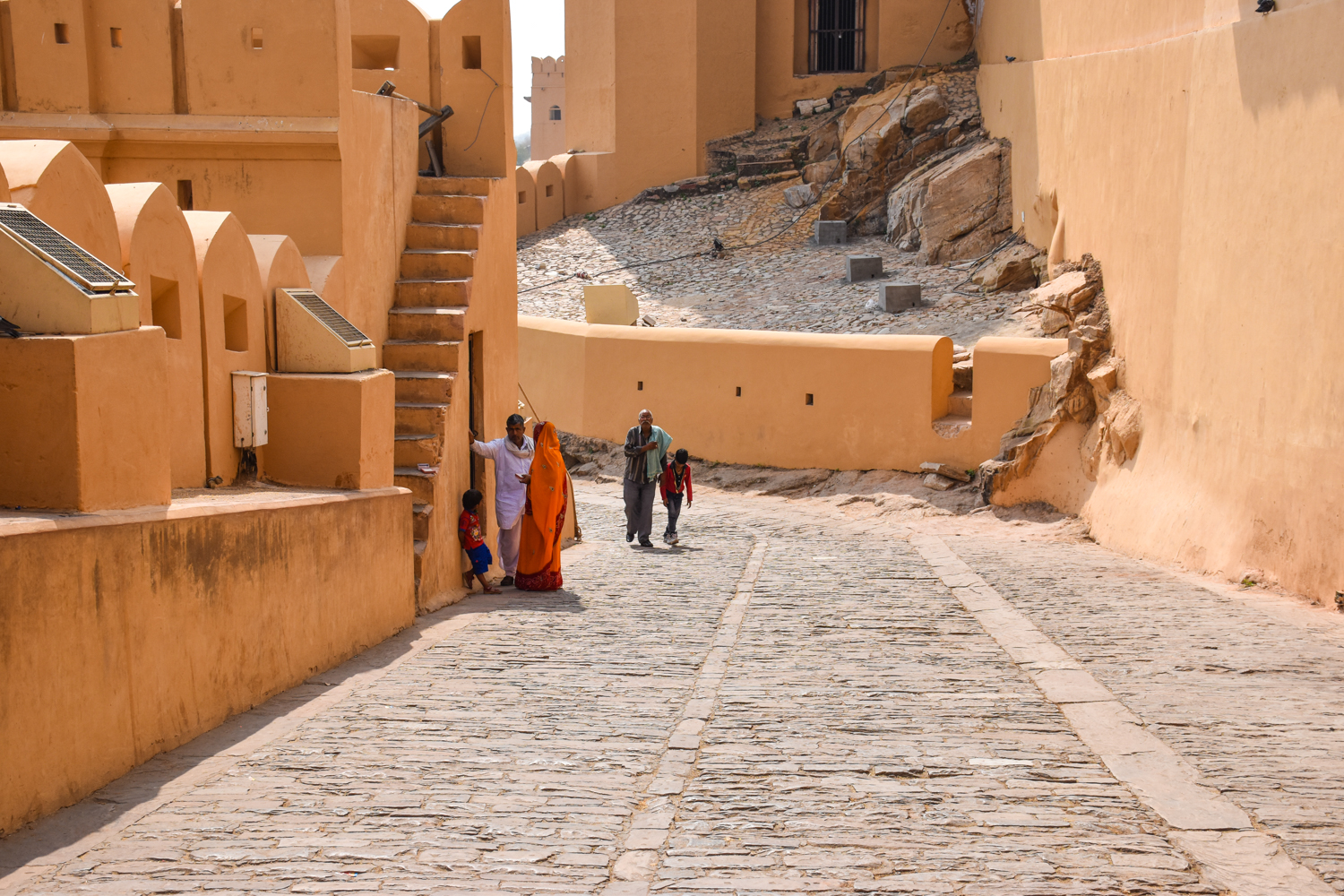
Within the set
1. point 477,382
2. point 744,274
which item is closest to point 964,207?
point 744,274

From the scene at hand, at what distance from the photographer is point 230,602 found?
219 inches

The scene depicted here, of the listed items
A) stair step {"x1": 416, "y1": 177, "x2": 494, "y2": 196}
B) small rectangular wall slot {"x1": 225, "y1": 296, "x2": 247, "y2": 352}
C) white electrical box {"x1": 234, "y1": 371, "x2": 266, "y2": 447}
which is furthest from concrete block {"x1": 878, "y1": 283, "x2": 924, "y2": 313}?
white electrical box {"x1": 234, "y1": 371, "x2": 266, "y2": 447}

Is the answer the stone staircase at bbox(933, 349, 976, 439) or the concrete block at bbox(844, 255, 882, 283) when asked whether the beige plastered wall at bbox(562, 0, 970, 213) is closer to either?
A: the concrete block at bbox(844, 255, 882, 283)

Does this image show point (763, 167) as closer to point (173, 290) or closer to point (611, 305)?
point (611, 305)

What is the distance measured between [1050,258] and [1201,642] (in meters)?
11.4

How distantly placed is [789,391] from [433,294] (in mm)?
7817

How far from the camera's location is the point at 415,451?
9555 mm

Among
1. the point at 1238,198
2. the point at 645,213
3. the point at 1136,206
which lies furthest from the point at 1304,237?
the point at 645,213

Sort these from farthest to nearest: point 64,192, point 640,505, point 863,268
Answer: point 863,268, point 640,505, point 64,192

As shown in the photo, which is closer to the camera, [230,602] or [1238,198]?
[230,602]

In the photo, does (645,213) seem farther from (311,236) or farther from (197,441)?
(197,441)

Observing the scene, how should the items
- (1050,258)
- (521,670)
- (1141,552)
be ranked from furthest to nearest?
(1050,258)
(1141,552)
(521,670)

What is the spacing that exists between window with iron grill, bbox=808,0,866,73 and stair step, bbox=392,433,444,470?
71.2 ft

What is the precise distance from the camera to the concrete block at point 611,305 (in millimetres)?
20906
